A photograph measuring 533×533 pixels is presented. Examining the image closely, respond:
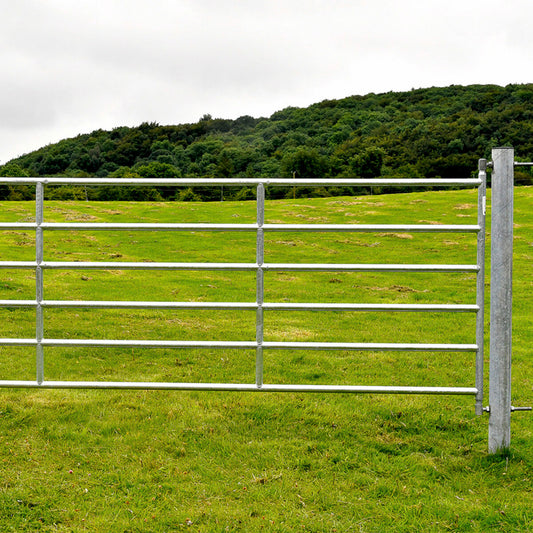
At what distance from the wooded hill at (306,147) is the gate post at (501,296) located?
42.0 m

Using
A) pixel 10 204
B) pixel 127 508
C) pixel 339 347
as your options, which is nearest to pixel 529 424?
pixel 339 347

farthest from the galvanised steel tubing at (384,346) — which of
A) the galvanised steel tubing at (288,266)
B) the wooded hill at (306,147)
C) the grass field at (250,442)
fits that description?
the wooded hill at (306,147)

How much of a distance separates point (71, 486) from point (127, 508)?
498 mm

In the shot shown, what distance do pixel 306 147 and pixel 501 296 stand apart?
62477mm

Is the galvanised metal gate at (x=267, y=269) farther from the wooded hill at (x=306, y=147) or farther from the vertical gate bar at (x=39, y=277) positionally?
the wooded hill at (x=306, y=147)

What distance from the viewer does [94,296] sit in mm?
13406

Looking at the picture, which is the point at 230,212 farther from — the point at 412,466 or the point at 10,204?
the point at 412,466

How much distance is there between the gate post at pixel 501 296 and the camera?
4.30 metres

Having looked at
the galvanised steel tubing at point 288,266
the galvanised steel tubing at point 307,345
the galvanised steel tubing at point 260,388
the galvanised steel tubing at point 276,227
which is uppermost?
the galvanised steel tubing at point 276,227

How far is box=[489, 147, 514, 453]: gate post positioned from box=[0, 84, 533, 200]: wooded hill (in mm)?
41961

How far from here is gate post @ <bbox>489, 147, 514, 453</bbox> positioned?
430 cm

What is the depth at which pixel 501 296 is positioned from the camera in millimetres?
4316

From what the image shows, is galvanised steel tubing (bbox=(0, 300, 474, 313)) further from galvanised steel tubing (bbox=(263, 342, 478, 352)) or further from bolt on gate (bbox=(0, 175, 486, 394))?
galvanised steel tubing (bbox=(263, 342, 478, 352))

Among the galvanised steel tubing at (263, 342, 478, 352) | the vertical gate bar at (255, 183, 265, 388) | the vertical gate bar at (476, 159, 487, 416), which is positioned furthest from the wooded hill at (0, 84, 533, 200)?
the vertical gate bar at (476, 159, 487, 416)
